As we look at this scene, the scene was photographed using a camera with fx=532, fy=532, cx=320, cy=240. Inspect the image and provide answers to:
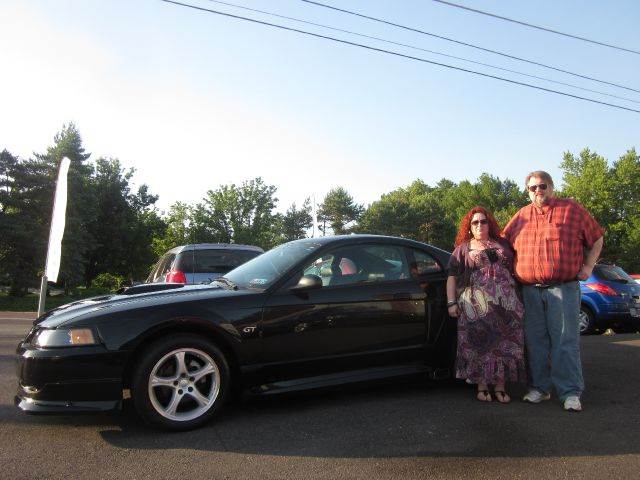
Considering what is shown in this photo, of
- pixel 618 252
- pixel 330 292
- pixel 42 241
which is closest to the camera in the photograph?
pixel 330 292

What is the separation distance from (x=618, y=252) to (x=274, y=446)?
190 ft

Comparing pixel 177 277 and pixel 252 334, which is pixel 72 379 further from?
pixel 177 277

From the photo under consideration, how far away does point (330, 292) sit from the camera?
169 inches

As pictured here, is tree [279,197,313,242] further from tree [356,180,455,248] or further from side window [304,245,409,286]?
side window [304,245,409,286]

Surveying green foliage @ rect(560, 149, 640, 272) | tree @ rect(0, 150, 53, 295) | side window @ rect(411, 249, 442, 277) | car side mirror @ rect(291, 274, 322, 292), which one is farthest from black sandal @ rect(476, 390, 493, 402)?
green foliage @ rect(560, 149, 640, 272)

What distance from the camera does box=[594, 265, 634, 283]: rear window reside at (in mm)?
10117

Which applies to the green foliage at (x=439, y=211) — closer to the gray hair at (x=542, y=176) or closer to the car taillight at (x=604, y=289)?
the car taillight at (x=604, y=289)

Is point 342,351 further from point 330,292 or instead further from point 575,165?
point 575,165

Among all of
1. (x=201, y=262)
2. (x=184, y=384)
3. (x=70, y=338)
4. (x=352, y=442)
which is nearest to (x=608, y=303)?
(x=201, y=262)

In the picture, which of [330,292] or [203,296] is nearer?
[203,296]

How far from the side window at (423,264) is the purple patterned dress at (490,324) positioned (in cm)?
36

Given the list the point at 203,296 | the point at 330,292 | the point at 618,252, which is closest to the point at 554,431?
the point at 330,292

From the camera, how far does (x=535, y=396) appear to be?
14.8 ft

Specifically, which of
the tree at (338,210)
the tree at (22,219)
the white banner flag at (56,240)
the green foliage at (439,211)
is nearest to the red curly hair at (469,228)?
the white banner flag at (56,240)
